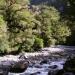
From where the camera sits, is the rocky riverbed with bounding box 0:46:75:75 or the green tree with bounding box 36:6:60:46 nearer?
the rocky riverbed with bounding box 0:46:75:75

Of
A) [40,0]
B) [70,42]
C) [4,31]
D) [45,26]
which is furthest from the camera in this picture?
[40,0]

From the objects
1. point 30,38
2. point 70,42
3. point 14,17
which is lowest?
point 70,42

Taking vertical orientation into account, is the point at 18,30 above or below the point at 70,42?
above

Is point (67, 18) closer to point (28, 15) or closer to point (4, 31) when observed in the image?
point (4, 31)

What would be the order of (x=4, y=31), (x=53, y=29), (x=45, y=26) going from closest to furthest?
(x=4, y=31) → (x=45, y=26) → (x=53, y=29)

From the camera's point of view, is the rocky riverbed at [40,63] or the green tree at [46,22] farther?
the green tree at [46,22]

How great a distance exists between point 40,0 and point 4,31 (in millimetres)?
93329

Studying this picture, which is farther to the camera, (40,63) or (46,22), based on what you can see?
(46,22)

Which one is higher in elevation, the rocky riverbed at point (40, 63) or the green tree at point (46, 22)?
the green tree at point (46, 22)

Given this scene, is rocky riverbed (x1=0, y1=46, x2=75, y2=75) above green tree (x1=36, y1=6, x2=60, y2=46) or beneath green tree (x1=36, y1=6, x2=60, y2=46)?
beneath

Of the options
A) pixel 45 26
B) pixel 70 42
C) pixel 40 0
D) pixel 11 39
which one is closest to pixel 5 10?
pixel 11 39

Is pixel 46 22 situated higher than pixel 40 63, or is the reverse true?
pixel 46 22

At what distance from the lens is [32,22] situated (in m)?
52.7

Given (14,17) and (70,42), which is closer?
(14,17)
